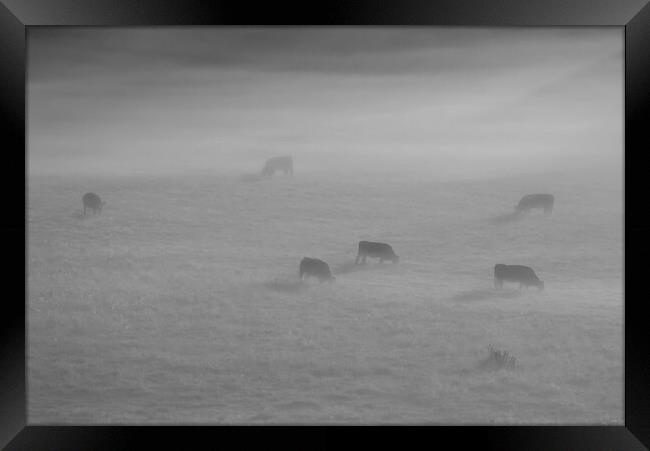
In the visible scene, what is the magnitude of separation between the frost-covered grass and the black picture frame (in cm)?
12

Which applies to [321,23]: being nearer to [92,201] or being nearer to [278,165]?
[278,165]

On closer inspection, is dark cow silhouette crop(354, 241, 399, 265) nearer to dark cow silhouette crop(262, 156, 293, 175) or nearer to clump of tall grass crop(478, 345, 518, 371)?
dark cow silhouette crop(262, 156, 293, 175)

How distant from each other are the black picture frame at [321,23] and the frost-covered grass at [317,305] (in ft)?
0.40

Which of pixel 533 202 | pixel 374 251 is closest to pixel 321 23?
pixel 374 251

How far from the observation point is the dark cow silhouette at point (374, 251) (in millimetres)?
3111

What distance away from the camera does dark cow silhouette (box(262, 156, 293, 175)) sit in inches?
123

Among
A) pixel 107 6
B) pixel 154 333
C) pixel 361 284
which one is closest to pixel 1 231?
pixel 154 333

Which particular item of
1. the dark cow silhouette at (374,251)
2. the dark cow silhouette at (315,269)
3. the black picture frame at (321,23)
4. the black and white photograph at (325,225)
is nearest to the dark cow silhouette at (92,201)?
the black and white photograph at (325,225)

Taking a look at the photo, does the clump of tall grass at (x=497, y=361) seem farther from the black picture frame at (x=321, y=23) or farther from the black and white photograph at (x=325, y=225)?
the black picture frame at (x=321, y=23)

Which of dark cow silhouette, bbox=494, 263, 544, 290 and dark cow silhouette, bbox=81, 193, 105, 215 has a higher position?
dark cow silhouette, bbox=81, 193, 105, 215

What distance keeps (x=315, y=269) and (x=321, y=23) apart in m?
1.26

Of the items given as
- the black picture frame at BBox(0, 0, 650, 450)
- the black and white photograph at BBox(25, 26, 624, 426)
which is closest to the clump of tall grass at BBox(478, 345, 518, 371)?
the black and white photograph at BBox(25, 26, 624, 426)

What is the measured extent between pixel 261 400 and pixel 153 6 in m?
2.07

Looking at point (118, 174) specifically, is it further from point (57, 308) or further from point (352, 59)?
point (352, 59)
